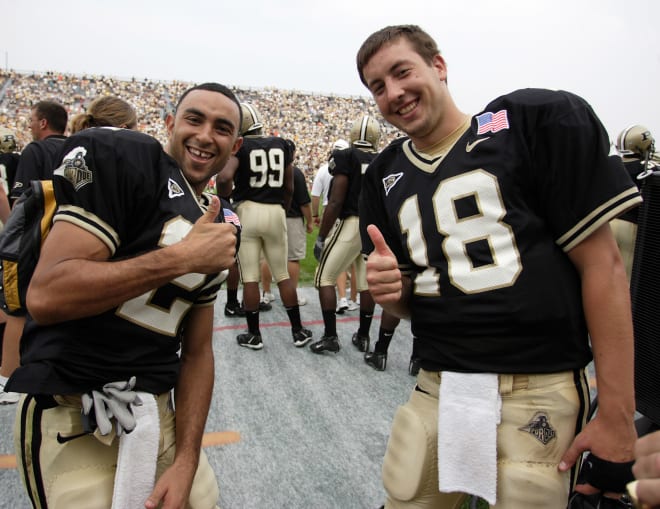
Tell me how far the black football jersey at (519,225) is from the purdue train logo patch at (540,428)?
0.13 meters

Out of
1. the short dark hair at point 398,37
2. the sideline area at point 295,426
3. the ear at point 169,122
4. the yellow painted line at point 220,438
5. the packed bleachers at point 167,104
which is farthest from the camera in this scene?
the packed bleachers at point 167,104

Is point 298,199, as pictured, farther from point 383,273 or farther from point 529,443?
point 529,443

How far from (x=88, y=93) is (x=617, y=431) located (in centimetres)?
3815

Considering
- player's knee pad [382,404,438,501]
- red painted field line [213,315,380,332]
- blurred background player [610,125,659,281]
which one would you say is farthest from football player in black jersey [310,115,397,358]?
player's knee pad [382,404,438,501]

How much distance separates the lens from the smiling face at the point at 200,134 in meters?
1.57

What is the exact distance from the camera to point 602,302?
1.22m

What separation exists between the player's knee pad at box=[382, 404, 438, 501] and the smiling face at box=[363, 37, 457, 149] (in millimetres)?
891

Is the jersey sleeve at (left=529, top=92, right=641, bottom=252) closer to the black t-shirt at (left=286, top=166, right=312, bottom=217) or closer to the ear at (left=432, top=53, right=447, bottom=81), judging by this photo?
the ear at (left=432, top=53, right=447, bottom=81)

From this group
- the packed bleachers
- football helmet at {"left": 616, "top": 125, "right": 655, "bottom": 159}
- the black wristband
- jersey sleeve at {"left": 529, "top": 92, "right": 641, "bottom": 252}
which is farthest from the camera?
the packed bleachers

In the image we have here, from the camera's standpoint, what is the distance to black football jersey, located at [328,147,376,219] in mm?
4246

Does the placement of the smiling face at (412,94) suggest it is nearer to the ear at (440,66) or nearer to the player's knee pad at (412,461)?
the ear at (440,66)

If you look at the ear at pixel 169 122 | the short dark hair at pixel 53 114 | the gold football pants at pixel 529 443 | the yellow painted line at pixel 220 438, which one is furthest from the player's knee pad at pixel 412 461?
the short dark hair at pixel 53 114

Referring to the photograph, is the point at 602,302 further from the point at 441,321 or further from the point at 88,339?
the point at 88,339

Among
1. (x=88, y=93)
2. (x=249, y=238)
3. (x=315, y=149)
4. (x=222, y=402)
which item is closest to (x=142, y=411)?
(x=222, y=402)
